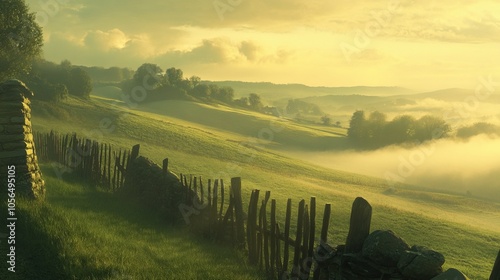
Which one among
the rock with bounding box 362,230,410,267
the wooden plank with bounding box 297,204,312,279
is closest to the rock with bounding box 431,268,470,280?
the rock with bounding box 362,230,410,267

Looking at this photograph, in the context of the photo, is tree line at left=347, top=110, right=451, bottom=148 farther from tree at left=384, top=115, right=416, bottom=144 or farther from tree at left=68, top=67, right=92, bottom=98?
tree at left=68, top=67, right=92, bottom=98

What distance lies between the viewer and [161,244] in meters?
10.5

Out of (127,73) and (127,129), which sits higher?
(127,73)

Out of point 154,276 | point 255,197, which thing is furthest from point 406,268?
point 255,197

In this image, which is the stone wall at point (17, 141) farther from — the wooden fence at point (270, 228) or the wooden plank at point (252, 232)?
the wooden plank at point (252, 232)

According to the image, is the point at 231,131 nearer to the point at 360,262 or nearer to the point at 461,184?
the point at 461,184

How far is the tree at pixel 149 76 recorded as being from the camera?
384ft

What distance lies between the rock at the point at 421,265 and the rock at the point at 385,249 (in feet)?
0.76

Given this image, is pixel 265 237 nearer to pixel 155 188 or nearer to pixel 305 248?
pixel 305 248

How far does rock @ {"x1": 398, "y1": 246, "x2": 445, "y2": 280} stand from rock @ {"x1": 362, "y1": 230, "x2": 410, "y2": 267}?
0.76 ft

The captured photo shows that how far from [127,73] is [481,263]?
196415 mm

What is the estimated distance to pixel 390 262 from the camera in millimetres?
6348

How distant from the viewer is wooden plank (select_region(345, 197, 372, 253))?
6.89 meters

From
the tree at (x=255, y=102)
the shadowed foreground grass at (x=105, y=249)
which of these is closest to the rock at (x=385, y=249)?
the shadowed foreground grass at (x=105, y=249)
